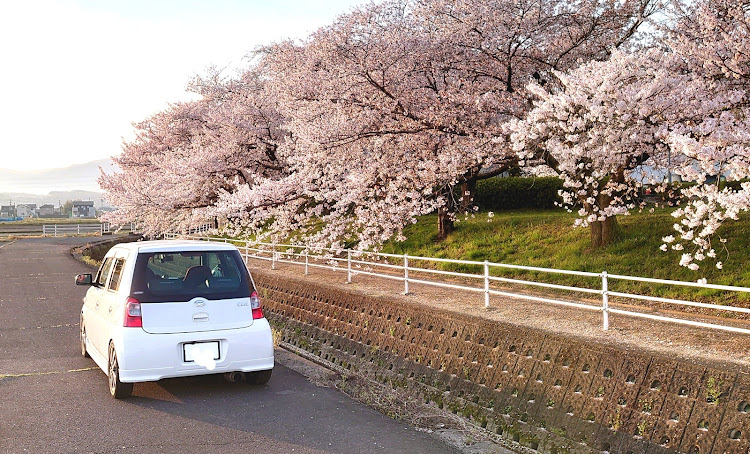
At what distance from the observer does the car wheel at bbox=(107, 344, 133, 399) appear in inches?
277

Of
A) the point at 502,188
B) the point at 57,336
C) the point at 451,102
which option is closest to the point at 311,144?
the point at 451,102

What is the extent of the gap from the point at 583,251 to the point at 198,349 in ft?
31.3

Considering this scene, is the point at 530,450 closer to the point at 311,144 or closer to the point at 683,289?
the point at 683,289

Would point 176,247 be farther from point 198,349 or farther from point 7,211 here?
point 7,211

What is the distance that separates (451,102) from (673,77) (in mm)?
4666

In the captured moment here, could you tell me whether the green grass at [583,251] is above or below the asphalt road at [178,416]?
above

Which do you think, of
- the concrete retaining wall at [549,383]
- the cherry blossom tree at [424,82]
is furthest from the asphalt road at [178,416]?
the cherry blossom tree at [424,82]

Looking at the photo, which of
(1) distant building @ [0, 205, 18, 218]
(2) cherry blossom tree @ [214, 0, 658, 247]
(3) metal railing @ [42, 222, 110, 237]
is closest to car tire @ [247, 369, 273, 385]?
(2) cherry blossom tree @ [214, 0, 658, 247]

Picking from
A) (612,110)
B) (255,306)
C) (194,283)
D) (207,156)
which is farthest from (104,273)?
(207,156)

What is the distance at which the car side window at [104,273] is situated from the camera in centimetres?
867

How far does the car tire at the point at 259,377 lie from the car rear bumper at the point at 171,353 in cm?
46

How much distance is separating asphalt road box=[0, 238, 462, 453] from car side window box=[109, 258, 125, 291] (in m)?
1.12

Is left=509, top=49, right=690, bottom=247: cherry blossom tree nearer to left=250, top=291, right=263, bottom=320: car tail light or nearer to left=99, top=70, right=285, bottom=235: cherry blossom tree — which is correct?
left=250, top=291, right=263, bottom=320: car tail light

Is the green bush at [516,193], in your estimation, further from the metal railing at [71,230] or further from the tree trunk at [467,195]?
the metal railing at [71,230]
